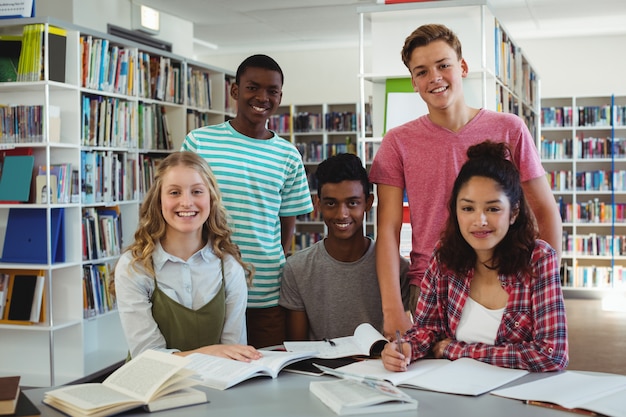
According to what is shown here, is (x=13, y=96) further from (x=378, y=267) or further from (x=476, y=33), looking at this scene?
(x=378, y=267)

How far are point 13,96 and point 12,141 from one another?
0.95 feet

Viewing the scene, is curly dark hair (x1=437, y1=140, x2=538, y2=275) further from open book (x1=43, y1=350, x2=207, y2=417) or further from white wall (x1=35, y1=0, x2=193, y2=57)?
white wall (x1=35, y1=0, x2=193, y2=57)

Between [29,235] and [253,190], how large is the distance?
2.39 m

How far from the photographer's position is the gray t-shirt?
7.85 ft

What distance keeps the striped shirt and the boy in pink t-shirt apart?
1.31 feet

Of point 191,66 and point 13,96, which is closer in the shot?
point 13,96

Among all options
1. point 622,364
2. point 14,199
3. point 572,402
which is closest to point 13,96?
point 14,199

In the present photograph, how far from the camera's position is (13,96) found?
14.6ft

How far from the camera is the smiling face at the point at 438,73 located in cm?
214

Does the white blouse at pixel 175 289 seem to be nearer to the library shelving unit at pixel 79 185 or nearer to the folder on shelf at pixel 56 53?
the library shelving unit at pixel 79 185

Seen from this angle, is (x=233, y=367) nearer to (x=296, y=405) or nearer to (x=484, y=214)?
(x=296, y=405)

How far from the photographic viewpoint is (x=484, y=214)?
1.88 m

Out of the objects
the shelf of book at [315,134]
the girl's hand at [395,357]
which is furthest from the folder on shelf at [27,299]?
the shelf of book at [315,134]

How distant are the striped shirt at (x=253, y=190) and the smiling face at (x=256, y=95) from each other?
6 cm
